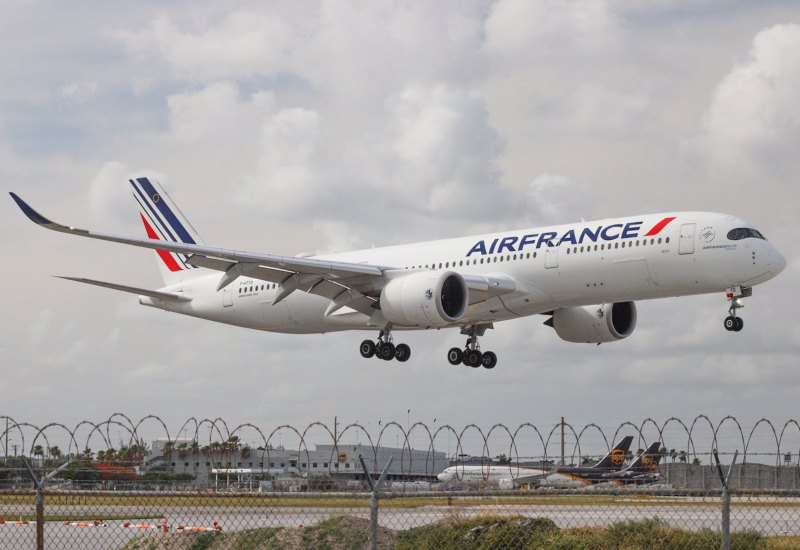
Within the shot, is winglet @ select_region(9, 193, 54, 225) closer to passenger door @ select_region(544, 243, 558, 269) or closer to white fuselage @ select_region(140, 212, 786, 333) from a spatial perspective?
white fuselage @ select_region(140, 212, 786, 333)

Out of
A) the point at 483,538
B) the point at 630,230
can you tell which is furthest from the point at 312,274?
the point at 483,538

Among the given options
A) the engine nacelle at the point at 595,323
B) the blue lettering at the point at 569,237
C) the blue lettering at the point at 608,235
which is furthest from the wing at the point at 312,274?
the engine nacelle at the point at 595,323

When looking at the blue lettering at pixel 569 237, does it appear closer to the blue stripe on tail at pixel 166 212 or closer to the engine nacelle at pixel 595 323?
the engine nacelle at pixel 595 323

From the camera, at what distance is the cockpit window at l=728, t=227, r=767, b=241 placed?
3241cm

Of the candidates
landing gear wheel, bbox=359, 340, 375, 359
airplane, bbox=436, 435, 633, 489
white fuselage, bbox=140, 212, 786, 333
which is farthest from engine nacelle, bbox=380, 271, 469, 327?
airplane, bbox=436, 435, 633, 489

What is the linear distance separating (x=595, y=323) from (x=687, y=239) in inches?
413

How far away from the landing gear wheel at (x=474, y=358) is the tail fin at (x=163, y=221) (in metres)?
16.8

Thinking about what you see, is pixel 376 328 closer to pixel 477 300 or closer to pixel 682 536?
pixel 477 300

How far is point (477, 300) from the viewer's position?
37.4 metres

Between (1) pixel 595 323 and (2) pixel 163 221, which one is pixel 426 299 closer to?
(1) pixel 595 323

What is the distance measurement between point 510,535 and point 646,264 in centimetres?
1853

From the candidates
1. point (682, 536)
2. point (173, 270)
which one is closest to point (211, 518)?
point (682, 536)

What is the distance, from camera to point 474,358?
142 ft

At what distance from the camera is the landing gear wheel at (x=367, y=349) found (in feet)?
135
